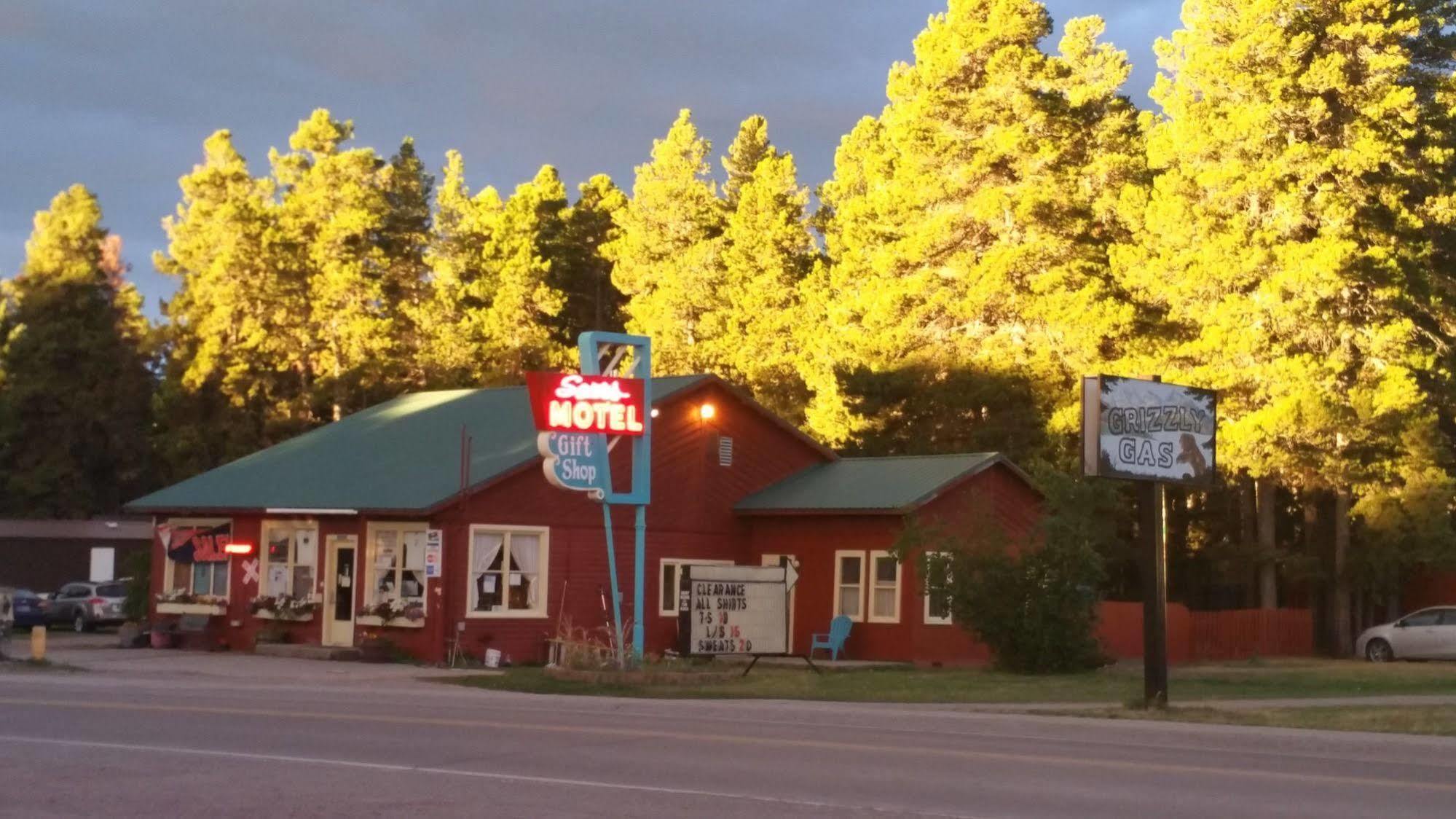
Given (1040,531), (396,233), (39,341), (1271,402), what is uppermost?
(396,233)

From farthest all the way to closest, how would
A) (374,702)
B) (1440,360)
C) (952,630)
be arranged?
(1440,360)
(952,630)
(374,702)

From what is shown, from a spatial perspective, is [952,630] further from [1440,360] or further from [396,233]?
[396,233]

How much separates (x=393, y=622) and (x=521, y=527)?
3.26m

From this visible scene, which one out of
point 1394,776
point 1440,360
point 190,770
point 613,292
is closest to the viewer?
point 190,770

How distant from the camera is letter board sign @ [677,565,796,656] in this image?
31.1m

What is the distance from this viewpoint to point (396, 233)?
70938 millimetres

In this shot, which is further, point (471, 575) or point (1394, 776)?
point (471, 575)

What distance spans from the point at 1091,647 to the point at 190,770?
74.1ft

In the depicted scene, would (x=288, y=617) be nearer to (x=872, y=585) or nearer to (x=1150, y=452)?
(x=872, y=585)

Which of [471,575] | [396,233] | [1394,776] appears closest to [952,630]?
[471,575]

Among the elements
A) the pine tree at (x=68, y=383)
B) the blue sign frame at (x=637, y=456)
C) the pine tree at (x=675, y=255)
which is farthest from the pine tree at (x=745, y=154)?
the blue sign frame at (x=637, y=456)

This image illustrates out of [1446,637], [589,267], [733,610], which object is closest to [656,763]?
[733,610]

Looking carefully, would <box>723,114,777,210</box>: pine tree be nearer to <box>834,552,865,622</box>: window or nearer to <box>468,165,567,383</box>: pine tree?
<box>468,165,567,383</box>: pine tree

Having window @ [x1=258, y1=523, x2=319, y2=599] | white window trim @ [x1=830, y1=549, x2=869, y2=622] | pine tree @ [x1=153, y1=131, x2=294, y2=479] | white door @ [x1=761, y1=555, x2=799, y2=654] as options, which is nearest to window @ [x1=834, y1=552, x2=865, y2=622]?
white window trim @ [x1=830, y1=549, x2=869, y2=622]
